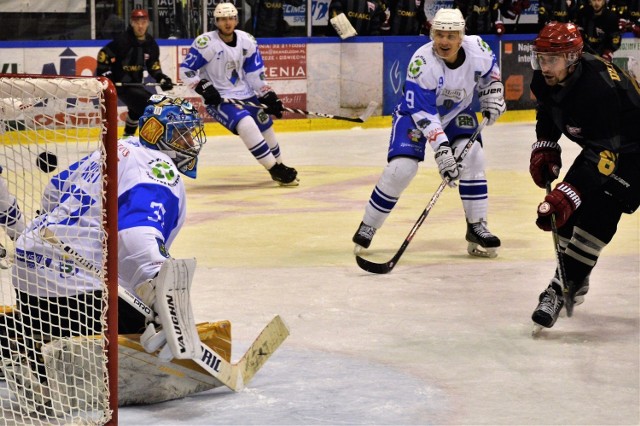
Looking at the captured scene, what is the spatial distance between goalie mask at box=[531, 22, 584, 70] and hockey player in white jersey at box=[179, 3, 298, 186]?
13.5ft

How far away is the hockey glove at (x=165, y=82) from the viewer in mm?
9789

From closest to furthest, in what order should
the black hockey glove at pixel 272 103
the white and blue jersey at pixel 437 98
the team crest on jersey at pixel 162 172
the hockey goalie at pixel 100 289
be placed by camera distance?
the hockey goalie at pixel 100 289 → the team crest on jersey at pixel 162 172 → the white and blue jersey at pixel 437 98 → the black hockey glove at pixel 272 103

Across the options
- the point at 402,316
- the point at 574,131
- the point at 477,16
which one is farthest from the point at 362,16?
the point at 574,131

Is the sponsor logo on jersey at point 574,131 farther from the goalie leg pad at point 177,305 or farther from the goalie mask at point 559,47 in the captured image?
the goalie leg pad at point 177,305

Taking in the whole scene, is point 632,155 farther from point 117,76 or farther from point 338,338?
point 117,76

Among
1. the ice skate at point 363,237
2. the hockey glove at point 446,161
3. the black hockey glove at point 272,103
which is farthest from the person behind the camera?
the black hockey glove at point 272,103

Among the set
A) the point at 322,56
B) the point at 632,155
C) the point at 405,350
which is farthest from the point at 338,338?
the point at 322,56

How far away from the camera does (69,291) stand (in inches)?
134

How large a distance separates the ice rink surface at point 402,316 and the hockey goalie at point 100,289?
0.56ft

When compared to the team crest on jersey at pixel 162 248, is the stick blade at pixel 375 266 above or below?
below

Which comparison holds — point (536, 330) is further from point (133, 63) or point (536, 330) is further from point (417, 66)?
point (133, 63)

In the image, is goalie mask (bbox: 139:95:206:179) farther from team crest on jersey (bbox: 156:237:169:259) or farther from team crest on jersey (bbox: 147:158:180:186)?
team crest on jersey (bbox: 156:237:169:259)

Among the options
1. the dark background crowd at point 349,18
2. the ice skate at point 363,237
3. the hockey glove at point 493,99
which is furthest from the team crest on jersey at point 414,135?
the dark background crowd at point 349,18

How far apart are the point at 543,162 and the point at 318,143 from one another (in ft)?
20.1
